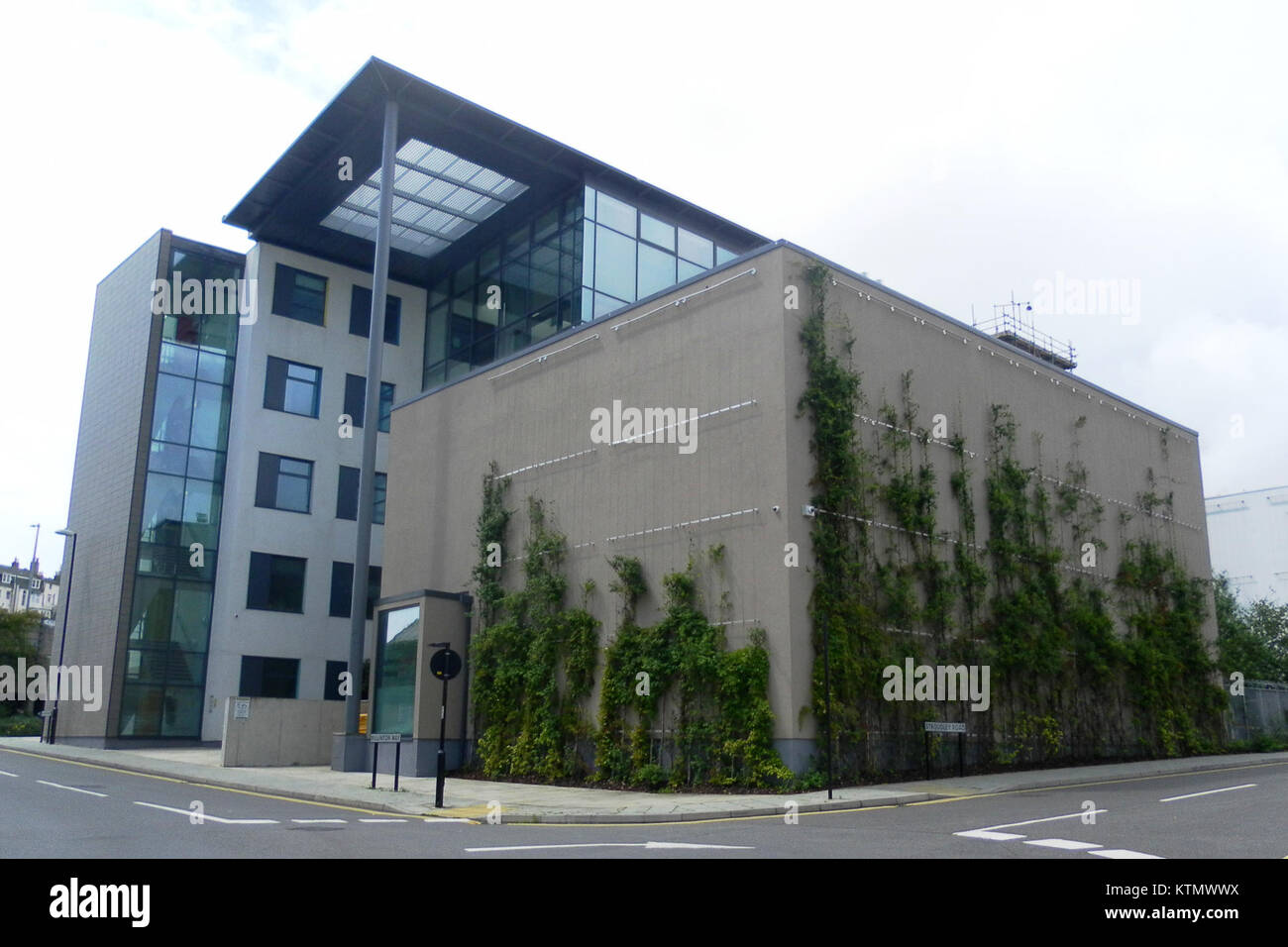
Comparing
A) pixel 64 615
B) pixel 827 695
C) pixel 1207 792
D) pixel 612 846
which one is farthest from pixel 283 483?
pixel 1207 792

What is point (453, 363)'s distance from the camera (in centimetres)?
3803

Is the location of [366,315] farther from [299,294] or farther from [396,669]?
[396,669]

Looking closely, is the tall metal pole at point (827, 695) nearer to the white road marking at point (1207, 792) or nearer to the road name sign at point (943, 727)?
the road name sign at point (943, 727)

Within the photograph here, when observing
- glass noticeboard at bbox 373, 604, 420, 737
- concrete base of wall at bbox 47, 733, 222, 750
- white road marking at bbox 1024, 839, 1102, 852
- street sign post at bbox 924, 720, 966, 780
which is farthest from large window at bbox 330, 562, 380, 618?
white road marking at bbox 1024, 839, 1102, 852

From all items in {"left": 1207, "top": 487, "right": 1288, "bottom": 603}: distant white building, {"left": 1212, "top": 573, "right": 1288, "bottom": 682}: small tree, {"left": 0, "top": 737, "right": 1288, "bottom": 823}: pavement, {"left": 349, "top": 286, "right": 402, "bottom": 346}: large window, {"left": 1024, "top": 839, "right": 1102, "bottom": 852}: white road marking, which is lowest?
{"left": 0, "top": 737, "right": 1288, "bottom": 823}: pavement

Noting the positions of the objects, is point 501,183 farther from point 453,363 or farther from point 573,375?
point 573,375

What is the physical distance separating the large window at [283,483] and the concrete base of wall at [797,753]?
2432 cm

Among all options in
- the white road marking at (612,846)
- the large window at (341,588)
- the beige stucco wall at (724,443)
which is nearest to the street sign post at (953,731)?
the beige stucco wall at (724,443)

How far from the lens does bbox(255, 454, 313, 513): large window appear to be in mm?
38125

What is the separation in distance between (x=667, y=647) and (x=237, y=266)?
2592 centimetres

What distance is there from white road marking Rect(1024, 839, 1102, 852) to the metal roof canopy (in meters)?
24.6

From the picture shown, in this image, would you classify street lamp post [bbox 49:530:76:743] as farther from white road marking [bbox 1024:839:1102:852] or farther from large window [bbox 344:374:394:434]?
white road marking [bbox 1024:839:1102:852]
